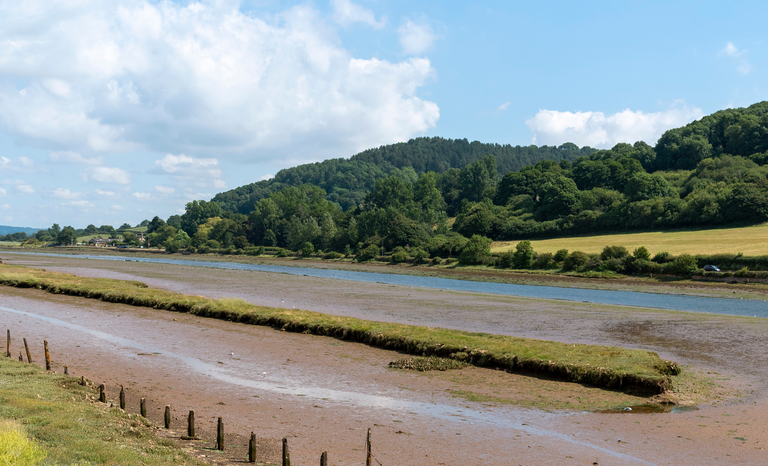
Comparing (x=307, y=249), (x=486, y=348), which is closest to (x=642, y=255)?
(x=486, y=348)

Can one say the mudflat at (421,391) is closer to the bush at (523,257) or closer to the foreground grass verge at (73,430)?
the foreground grass verge at (73,430)

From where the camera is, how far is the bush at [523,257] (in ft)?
323

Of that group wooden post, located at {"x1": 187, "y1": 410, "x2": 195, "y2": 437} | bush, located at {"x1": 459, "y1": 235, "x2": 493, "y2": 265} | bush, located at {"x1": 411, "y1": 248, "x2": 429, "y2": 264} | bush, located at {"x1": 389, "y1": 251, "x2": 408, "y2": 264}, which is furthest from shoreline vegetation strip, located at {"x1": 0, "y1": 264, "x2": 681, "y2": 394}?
bush, located at {"x1": 389, "y1": 251, "x2": 408, "y2": 264}

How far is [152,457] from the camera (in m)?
11.9

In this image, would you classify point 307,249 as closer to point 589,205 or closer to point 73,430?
point 589,205

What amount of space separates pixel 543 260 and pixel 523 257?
445cm

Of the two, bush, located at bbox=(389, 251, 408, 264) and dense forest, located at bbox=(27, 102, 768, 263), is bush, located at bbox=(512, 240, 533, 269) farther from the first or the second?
bush, located at bbox=(389, 251, 408, 264)

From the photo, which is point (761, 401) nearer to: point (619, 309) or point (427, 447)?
point (427, 447)

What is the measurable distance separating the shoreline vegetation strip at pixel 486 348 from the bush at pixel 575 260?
2489 inches

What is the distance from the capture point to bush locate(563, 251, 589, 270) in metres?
88.6

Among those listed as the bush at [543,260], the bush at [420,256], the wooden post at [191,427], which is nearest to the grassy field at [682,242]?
the bush at [543,260]

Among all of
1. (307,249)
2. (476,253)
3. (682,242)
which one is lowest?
(476,253)

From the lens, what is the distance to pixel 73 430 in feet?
42.5

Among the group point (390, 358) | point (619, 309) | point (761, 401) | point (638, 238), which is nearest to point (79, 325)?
point (390, 358)
